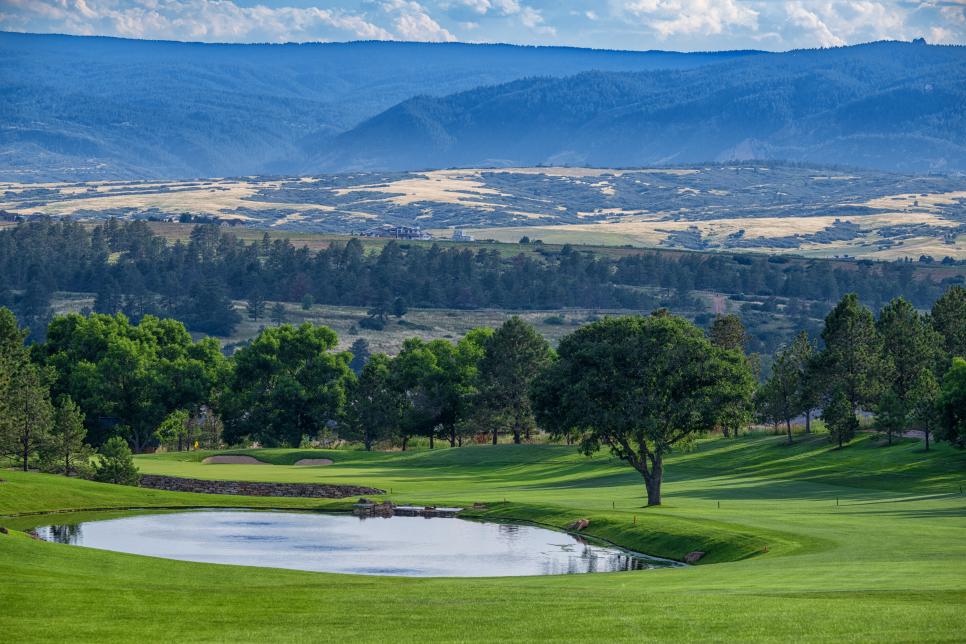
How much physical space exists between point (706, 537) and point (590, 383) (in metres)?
14.5

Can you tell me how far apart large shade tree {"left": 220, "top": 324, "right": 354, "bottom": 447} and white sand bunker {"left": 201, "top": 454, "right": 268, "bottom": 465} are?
52.2ft

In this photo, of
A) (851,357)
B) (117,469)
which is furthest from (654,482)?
(851,357)

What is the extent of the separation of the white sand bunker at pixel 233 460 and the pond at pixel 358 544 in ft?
137

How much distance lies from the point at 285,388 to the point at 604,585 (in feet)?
315

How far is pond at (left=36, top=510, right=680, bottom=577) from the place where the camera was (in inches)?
2234

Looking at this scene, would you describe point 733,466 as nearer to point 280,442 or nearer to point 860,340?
point 860,340

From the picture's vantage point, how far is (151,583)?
4178 centimetres

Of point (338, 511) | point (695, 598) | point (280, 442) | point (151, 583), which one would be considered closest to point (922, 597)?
point (695, 598)

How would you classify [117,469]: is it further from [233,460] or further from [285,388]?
[285,388]

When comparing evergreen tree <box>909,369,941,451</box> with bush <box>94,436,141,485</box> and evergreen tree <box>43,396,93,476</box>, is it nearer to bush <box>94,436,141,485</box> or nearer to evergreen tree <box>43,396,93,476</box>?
bush <box>94,436,141,485</box>

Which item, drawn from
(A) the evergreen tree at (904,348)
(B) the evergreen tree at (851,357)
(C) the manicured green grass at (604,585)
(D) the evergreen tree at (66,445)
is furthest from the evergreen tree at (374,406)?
(C) the manicured green grass at (604,585)

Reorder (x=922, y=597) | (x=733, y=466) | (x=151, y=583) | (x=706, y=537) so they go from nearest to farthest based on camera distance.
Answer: (x=922, y=597)
(x=151, y=583)
(x=706, y=537)
(x=733, y=466)

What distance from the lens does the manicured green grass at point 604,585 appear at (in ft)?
106

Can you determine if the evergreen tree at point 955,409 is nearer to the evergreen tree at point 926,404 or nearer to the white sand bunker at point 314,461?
the evergreen tree at point 926,404
